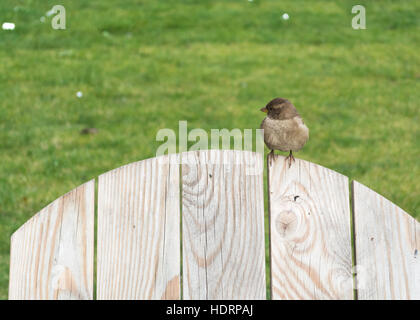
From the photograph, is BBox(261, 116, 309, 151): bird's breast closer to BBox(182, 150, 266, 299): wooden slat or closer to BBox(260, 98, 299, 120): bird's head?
BBox(260, 98, 299, 120): bird's head

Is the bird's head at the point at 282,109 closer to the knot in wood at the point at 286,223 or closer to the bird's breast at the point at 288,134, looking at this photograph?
the bird's breast at the point at 288,134

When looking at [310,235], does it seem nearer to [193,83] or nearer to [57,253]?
[57,253]

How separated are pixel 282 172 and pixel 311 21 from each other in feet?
24.0

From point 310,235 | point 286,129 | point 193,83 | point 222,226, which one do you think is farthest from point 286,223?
point 193,83

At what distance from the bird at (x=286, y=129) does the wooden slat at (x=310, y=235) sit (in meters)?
0.48

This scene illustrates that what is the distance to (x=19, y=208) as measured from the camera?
13.5 feet

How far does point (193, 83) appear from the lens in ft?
21.4

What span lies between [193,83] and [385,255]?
5.05m

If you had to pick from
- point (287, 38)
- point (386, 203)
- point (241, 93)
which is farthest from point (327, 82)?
point (386, 203)

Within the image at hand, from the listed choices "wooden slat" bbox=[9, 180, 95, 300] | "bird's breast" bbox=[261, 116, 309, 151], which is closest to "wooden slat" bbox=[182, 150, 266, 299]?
"wooden slat" bbox=[9, 180, 95, 300]

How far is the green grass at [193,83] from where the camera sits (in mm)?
4758

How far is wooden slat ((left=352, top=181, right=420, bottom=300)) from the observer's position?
1655 millimetres

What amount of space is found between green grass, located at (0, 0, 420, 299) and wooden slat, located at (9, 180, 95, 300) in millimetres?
1986
